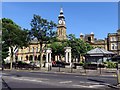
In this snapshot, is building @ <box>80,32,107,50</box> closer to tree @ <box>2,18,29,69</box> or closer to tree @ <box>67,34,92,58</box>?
tree @ <box>67,34,92,58</box>

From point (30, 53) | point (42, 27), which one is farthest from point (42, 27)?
point (30, 53)

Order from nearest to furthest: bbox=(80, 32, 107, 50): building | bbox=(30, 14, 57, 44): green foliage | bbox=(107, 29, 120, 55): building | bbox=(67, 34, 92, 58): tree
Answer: bbox=(30, 14, 57, 44): green foliage → bbox=(67, 34, 92, 58): tree → bbox=(107, 29, 120, 55): building → bbox=(80, 32, 107, 50): building

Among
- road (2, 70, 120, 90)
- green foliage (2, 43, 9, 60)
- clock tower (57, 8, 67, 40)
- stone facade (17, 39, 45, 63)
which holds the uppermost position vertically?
clock tower (57, 8, 67, 40)

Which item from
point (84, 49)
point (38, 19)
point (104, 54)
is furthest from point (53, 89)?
point (84, 49)

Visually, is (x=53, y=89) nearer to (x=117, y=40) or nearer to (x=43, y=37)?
(x=43, y=37)

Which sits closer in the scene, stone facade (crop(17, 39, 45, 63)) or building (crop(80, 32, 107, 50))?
building (crop(80, 32, 107, 50))

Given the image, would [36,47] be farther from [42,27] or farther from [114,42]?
[42,27]

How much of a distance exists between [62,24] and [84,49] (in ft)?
116

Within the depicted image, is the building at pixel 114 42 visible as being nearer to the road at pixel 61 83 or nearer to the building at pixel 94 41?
the building at pixel 94 41

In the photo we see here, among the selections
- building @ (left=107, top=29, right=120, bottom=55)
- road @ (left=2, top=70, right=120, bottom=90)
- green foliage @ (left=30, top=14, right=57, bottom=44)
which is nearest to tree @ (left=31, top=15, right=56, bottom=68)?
green foliage @ (left=30, top=14, right=57, bottom=44)

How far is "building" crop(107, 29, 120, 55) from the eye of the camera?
114m

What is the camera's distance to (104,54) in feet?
189

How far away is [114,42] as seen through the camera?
114 metres

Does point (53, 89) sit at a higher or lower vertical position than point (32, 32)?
lower
